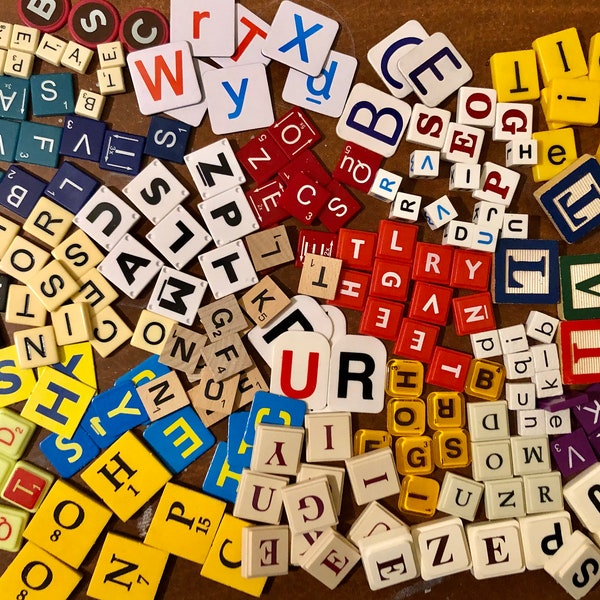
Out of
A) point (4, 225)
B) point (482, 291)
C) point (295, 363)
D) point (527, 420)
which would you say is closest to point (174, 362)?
point (295, 363)

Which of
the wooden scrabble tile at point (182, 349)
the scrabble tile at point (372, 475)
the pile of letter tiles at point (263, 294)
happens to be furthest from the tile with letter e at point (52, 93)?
the scrabble tile at point (372, 475)

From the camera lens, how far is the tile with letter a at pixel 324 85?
1.29m

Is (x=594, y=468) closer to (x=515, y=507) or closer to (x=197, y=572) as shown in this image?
(x=515, y=507)

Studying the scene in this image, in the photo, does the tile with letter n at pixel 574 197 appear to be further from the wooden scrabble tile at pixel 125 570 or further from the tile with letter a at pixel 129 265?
the wooden scrabble tile at pixel 125 570

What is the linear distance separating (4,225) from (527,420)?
4.33 ft

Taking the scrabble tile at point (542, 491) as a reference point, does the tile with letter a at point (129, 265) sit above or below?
above

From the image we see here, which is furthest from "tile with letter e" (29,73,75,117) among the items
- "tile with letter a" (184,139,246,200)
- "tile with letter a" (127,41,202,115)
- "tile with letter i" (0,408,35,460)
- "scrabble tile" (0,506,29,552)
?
"scrabble tile" (0,506,29,552)

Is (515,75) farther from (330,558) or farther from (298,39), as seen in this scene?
(330,558)

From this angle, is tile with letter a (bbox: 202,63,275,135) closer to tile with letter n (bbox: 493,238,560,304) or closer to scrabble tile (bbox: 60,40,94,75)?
scrabble tile (bbox: 60,40,94,75)

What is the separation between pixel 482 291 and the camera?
4.35 ft

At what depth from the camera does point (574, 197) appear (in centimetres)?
132

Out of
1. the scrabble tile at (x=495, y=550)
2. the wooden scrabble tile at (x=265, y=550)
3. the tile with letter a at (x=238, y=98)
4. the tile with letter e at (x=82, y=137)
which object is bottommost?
the wooden scrabble tile at (x=265, y=550)

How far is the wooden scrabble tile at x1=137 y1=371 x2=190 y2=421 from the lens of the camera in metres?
1.28

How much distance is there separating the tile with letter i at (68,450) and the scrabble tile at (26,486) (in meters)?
0.04
